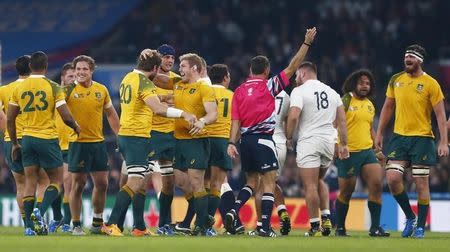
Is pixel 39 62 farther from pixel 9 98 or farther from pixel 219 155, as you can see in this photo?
pixel 219 155

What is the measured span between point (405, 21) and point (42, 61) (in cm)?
2196

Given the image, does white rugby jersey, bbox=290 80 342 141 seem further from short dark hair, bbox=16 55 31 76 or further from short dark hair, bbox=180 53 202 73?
short dark hair, bbox=16 55 31 76

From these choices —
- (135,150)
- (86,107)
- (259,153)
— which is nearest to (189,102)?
(135,150)

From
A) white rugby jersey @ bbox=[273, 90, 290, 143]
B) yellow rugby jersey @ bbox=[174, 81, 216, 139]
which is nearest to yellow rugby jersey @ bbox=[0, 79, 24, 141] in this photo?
yellow rugby jersey @ bbox=[174, 81, 216, 139]

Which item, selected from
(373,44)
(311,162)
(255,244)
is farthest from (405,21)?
(255,244)

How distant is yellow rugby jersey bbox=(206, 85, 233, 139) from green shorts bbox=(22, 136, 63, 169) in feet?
8.18

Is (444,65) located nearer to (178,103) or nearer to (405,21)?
(405,21)

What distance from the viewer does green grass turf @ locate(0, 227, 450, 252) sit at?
600 inches

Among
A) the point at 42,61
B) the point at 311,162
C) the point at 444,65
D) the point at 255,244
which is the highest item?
Result: the point at 444,65

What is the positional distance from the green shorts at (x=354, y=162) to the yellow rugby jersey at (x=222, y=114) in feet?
5.90

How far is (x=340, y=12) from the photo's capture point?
38938 mm

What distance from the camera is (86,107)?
63.6 feet

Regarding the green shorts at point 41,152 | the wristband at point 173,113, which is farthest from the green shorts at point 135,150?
the green shorts at point 41,152

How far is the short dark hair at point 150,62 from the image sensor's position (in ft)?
60.0
